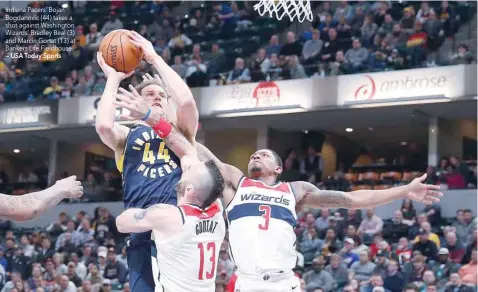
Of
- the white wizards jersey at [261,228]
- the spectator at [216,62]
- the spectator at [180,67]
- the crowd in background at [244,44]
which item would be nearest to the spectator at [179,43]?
the crowd in background at [244,44]

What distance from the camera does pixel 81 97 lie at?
83.3 feet

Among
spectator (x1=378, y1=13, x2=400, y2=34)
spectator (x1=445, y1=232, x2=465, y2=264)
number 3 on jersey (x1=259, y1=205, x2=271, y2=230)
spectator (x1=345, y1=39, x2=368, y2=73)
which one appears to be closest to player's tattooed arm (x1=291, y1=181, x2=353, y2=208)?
number 3 on jersey (x1=259, y1=205, x2=271, y2=230)

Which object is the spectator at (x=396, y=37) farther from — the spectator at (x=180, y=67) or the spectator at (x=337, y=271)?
the spectator at (x=337, y=271)

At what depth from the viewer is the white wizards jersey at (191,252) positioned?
21.8 feet

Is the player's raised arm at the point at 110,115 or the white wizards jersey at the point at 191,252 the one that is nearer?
the white wizards jersey at the point at 191,252

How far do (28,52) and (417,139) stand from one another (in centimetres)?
1112


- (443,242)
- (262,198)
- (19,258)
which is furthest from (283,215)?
(19,258)

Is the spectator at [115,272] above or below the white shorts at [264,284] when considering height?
below

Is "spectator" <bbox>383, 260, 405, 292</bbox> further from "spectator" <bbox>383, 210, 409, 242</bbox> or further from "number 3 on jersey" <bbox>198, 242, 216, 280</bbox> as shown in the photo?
"number 3 on jersey" <bbox>198, 242, 216, 280</bbox>

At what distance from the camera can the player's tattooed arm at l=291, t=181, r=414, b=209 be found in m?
8.08

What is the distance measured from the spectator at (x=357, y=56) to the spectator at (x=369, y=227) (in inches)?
203

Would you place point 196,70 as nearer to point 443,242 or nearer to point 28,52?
point 28,52

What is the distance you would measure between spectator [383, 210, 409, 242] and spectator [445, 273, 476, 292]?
10.7 feet

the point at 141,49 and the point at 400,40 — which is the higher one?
the point at 400,40
